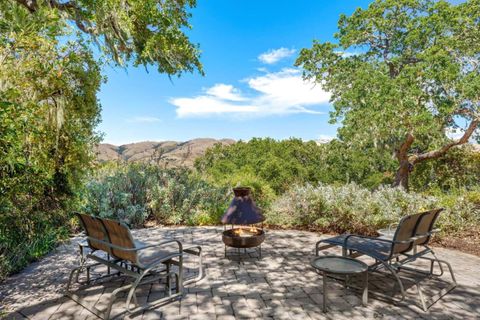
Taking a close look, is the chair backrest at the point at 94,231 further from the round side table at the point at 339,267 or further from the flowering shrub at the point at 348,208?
the flowering shrub at the point at 348,208

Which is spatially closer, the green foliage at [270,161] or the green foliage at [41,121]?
the green foliage at [41,121]

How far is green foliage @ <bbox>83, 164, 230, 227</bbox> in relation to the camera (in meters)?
8.05

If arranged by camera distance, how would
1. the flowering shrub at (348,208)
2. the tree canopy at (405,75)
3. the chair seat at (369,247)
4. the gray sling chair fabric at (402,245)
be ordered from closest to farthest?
the gray sling chair fabric at (402,245) < the chair seat at (369,247) < the flowering shrub at (348,208) < the tree canopy at (405,75)

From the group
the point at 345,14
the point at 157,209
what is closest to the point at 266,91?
the point at 345,14

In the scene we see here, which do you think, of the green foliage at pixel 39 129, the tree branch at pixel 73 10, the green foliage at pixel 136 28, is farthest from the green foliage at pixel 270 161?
the green foliage at pixel 39 129

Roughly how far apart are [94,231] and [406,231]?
3.78 meters

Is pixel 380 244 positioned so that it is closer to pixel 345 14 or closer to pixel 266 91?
pixel 345 14

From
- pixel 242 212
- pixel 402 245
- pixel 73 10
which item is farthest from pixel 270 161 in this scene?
pixel 402 245

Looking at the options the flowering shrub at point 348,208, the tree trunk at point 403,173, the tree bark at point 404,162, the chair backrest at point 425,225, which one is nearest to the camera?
the chair backrest at point 425,225

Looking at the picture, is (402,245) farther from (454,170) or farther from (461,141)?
(454,170)

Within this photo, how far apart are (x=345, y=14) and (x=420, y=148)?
8.36 meters

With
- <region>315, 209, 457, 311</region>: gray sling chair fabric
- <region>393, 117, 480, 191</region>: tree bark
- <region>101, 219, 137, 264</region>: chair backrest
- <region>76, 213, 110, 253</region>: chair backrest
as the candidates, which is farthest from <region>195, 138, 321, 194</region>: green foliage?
<region>101, 219, 137, 264</region>: chair backrest

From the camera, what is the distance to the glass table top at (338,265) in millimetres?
3417

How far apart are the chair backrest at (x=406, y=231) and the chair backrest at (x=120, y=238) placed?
116 inches
